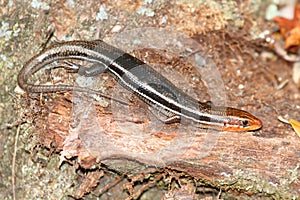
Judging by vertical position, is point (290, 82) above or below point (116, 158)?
above

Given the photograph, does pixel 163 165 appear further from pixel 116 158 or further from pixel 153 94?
pixel 153 94

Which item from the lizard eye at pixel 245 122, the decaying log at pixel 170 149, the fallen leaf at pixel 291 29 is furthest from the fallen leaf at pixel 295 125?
the fallen leaf at pixel 291 29

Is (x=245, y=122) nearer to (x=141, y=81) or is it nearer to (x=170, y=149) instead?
(x=170, y=149)

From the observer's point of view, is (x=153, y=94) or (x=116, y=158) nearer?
(x=116, y=158)

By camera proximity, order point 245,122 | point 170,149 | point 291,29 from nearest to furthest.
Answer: point 170,149
point 245,122
point 291,29

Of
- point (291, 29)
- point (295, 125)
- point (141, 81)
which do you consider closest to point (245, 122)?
point (295, 125)

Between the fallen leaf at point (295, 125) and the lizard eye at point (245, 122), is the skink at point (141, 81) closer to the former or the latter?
the lizard eye at point (245, 122)

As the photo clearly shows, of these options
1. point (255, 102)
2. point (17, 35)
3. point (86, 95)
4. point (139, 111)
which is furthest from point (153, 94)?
point (17, 35)

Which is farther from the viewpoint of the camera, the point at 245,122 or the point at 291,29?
the point at 291,29

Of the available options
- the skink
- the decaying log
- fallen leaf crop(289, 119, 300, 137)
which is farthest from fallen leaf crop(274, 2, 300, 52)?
the decaying log
